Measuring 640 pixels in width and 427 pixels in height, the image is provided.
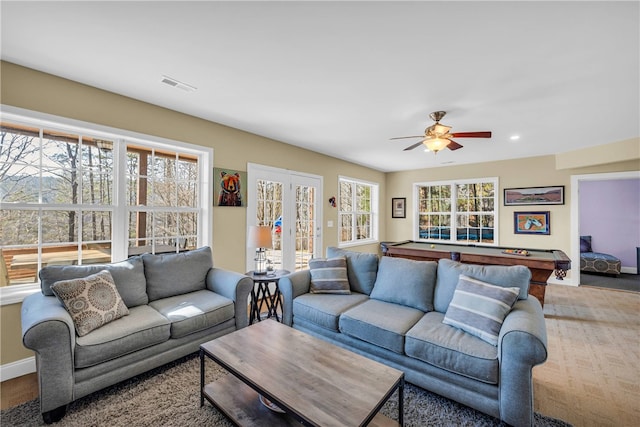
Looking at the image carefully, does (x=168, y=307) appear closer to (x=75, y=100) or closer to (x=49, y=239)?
(x=49, y=239)

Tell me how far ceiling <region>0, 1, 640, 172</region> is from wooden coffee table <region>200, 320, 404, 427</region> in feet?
6.93

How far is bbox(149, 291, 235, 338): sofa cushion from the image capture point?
2.30 m

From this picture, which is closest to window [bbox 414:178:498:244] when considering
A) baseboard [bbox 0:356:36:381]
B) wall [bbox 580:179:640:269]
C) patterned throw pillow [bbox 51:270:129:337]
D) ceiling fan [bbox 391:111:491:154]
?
wall [bbox 580:179:640:269]

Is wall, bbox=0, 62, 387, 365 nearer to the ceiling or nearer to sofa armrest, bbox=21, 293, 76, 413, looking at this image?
the ceiling

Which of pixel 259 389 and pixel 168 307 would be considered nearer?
pixel 259 389

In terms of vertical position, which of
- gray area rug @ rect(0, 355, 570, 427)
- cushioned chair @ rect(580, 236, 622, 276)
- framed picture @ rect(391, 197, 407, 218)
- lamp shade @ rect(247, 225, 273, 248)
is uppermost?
framed picture @ rect(391, 197, 407, 218)

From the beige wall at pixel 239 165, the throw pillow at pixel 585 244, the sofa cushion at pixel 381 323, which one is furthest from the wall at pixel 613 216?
the sofa cushion at pixel 381 323

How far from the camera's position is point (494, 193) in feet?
19.1

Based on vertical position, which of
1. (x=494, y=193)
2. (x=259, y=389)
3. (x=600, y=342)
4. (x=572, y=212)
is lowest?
(x=600, y=342)

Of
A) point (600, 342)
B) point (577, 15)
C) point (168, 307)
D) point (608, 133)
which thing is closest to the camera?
point (577, 15)

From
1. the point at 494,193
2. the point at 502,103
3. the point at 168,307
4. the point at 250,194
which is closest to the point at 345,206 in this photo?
the point at 250,194

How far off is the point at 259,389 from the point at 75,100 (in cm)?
300

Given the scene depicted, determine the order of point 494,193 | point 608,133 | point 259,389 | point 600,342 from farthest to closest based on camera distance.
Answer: point 494,193, point 608,133, point 600,342, point 259,389

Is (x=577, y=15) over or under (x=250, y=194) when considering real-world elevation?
over
